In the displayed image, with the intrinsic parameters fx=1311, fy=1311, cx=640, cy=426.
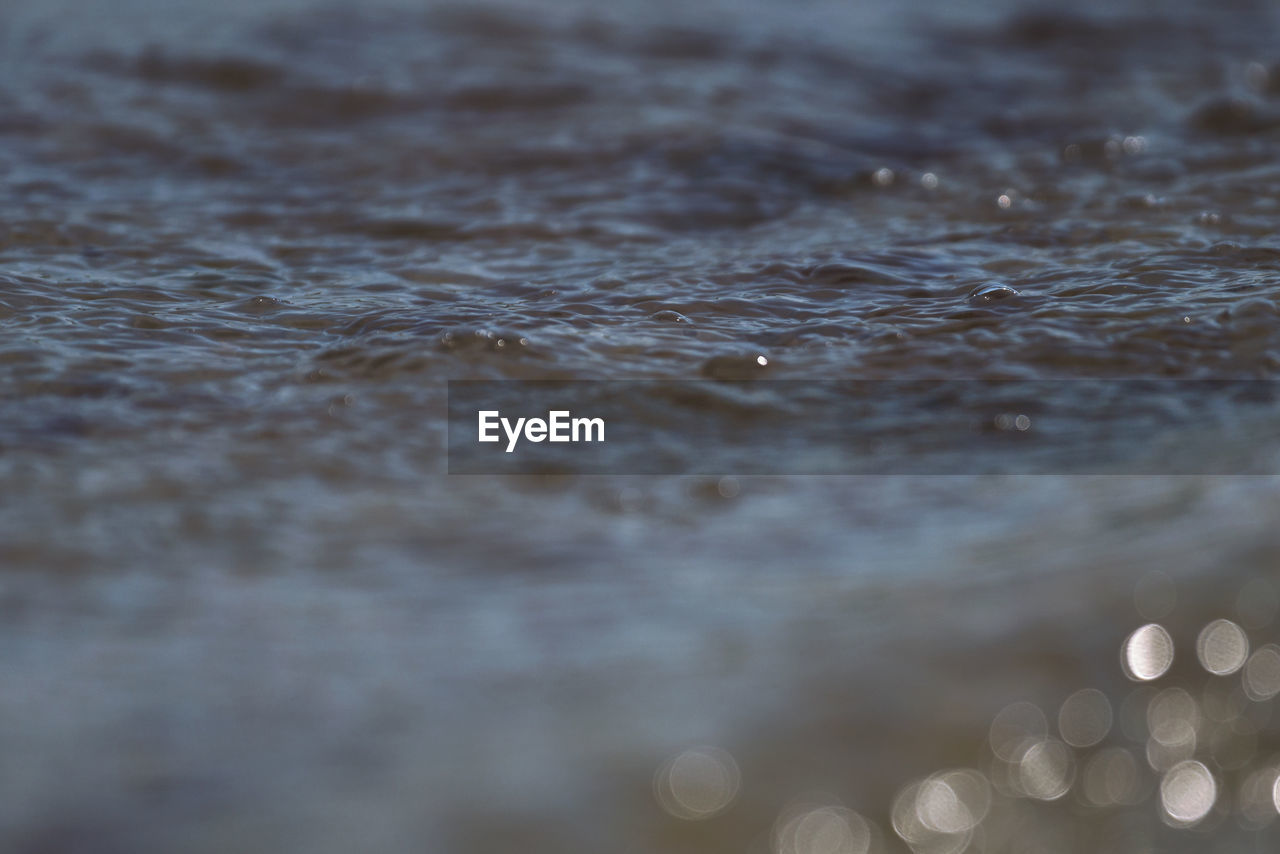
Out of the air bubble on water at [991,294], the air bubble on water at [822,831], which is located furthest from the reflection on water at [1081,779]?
the air bubble on water at [991,294]

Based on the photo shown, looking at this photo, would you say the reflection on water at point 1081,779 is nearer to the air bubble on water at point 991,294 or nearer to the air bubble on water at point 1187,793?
the air bubble on water at point 1187,793

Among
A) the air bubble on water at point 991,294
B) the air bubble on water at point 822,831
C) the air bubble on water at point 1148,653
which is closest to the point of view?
the air bubble on water at point 822,831

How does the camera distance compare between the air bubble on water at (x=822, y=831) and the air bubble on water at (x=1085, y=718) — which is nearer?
the air bubble on water at (x=822, y=831)

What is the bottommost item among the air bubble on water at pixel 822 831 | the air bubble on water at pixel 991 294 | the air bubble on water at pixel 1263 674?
the air bubble on water at pixel 822 831

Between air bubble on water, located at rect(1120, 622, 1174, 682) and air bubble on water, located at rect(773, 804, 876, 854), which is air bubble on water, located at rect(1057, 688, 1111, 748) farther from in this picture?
air bubble on water, located at rect(773, 804, 876, 854)

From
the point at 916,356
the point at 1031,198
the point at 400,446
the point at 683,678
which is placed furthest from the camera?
the point at 1031,198

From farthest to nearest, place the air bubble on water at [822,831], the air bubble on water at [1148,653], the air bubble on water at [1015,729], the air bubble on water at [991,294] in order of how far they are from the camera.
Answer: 1. the air bubble on water at [991,294]
2. the air bubble on water at [1148,653]
3. the air bubble on water at [1015,729]
4. the air bubble on water at [822,831]

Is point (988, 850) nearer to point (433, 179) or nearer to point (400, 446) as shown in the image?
point (400, 446)

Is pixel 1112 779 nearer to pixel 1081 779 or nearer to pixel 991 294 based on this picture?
pixel 1081 779

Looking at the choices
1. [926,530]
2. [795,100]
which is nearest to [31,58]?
[795,100]
